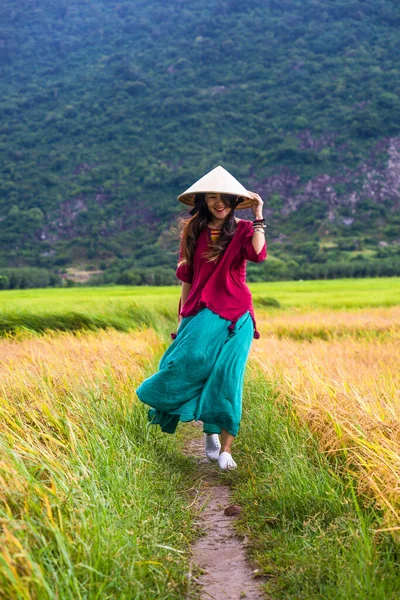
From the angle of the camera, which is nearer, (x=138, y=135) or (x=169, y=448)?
(x=169, y=448)

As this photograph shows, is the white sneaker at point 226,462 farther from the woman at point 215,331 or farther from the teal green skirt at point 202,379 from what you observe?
the teal green skirt at point 202,379

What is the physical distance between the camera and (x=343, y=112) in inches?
3132

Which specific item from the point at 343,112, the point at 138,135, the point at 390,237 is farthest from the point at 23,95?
the point at 390,237

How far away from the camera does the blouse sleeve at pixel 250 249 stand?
4602mm

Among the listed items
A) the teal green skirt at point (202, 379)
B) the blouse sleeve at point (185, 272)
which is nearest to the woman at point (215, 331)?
the teal green skirt at point (202, 379)

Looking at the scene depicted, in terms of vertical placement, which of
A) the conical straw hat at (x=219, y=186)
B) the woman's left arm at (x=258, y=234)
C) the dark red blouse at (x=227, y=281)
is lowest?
the dark red blouse at (x=227, y=281)

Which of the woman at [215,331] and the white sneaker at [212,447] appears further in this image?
the white sneaker at [212,447]

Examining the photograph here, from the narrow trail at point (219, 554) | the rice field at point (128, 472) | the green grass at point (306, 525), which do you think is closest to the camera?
the rice field at point (128, 472)

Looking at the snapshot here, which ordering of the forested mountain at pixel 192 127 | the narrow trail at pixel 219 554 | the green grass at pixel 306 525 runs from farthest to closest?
the forested mountain at pixel 192 127
the narrow trail at pixel 219 554
the green grass at pixel 306 525

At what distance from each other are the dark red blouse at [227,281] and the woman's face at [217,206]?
130 millimetres

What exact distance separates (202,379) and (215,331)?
336mm

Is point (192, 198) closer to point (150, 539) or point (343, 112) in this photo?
point (150, 539)

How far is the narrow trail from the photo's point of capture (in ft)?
9.37

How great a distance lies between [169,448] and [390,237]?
61.1m
